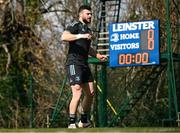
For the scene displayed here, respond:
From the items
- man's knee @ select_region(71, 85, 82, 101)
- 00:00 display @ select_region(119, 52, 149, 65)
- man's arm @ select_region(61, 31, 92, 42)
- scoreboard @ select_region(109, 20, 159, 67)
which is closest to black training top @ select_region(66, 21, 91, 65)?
man's arm @ select_region(61, 31, 92, 42)

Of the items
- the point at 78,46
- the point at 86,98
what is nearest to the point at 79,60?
the point at 78,46

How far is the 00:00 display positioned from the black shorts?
29.6 ft

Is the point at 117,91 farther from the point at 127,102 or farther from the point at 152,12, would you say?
the point at 152,12

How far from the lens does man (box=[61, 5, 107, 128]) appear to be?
35.9ft

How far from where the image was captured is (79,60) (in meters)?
11.1

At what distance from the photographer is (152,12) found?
83.3 feet

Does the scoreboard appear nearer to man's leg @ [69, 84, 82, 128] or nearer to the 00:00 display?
the 00:00 display

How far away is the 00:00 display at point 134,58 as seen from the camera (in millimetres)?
20094

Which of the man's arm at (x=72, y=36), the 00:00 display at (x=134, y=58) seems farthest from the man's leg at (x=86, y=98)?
the 00:00 display at (x=134, y=58)

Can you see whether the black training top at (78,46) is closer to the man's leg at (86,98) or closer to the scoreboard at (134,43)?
the man's leg at (86,98)

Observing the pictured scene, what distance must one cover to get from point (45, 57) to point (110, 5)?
5.79 meters

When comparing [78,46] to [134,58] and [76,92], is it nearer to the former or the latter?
[76,92]

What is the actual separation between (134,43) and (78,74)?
31.2 ft

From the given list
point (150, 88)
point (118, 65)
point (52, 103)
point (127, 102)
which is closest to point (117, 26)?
point (118, 65)
